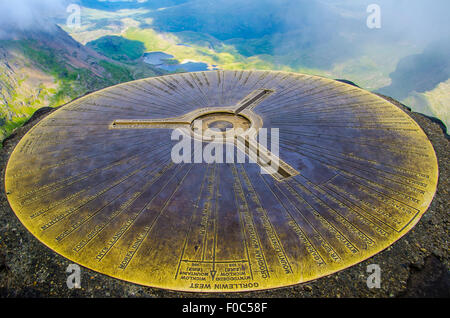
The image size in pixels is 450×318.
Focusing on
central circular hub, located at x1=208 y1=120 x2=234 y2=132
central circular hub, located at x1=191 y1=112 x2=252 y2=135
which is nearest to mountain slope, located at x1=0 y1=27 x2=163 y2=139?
central circular hub, located at x1=191 y1=112 x2=252 y2=135

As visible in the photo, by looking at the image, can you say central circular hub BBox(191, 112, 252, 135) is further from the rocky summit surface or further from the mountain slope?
the mountain slope

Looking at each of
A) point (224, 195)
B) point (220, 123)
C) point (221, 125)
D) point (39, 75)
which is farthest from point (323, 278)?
point (39, 75)

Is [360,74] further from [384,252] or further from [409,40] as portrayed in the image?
[384,252]

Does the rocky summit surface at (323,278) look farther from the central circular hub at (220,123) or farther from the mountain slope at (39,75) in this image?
the mountain slope at (39,75)

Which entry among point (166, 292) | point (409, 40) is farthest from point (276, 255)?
point (409, 40)

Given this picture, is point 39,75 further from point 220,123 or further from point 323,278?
point 323,278
